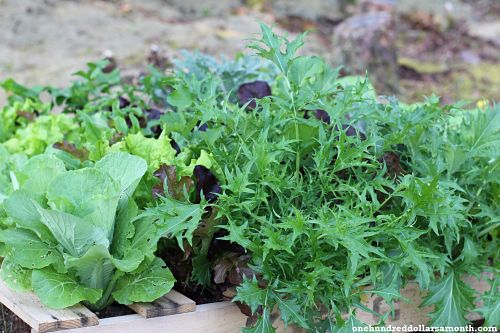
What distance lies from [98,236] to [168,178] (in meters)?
0.31

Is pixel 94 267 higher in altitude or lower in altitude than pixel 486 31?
higher

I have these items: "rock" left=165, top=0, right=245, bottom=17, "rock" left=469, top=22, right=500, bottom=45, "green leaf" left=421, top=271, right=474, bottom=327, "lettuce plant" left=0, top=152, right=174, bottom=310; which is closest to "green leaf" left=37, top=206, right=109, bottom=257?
"lettuce plant" left=0, top=152, right=174, bottom=310

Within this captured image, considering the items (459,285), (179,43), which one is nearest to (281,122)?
(459,285)

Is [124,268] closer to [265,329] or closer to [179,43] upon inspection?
[265,329]

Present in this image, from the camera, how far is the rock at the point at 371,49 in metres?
5.77

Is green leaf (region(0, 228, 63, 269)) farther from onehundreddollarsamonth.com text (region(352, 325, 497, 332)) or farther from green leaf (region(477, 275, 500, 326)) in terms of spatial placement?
green leaf (region(477, 275, 500, 326))

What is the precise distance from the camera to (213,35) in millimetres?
6594

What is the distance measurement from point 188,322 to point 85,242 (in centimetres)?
39

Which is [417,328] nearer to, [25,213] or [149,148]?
[149,148]

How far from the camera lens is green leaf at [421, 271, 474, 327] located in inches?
94.3

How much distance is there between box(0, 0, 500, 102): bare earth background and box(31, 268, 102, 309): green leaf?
127 inches

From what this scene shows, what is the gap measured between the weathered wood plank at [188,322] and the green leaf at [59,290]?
0.08m

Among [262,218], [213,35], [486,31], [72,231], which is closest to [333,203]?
[262,218]

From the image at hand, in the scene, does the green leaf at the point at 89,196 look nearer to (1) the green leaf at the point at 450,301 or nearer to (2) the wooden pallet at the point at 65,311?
(2) the wooden pallet at the point at 65,311
